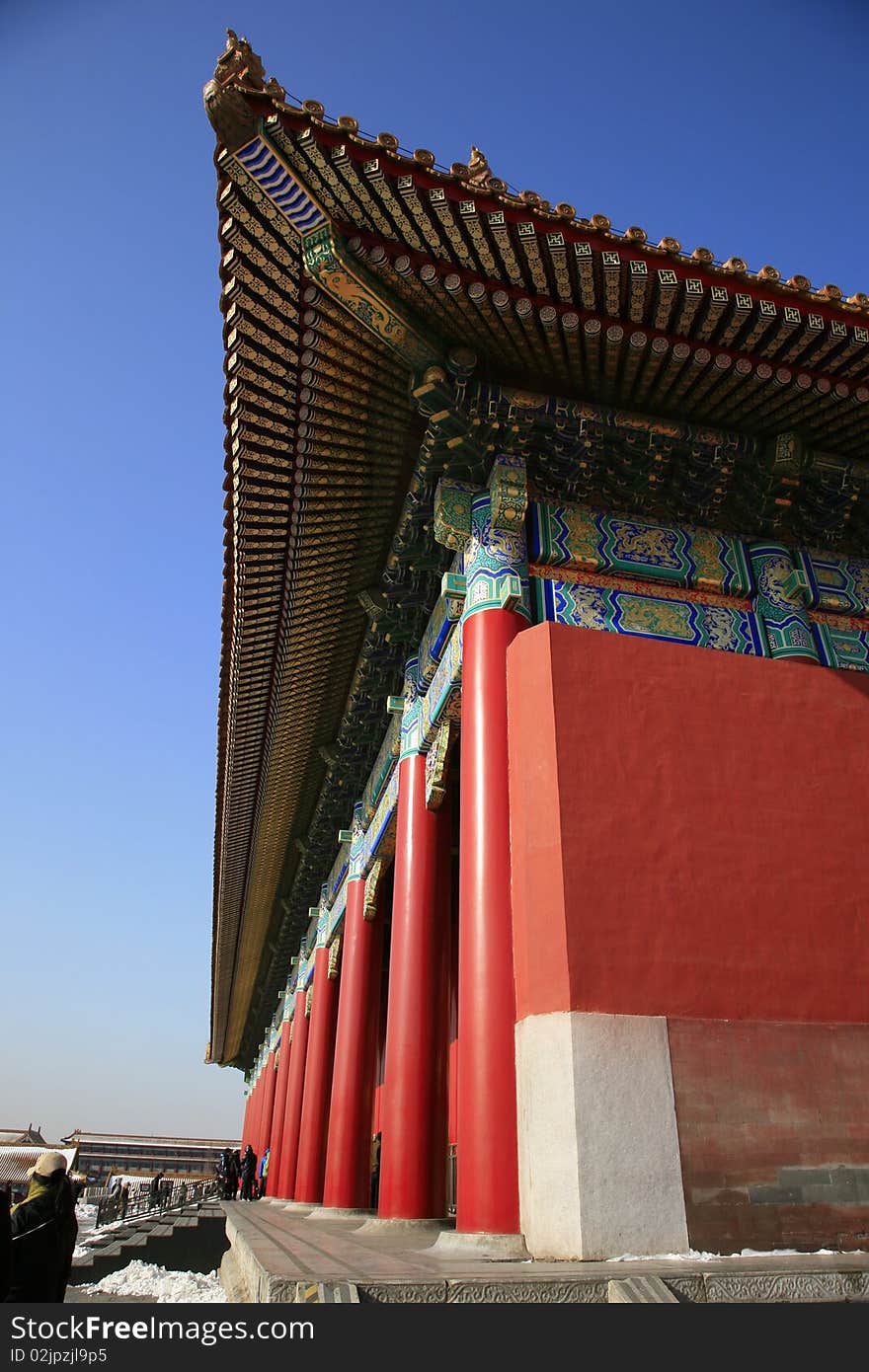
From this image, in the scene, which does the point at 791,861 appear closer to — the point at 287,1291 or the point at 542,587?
the point at 542,587

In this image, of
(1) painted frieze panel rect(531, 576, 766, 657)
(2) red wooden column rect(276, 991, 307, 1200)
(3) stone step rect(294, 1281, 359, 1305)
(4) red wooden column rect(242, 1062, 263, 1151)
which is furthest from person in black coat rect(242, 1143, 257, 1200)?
(3) stone step rect(294, 1281, 359, 1305)

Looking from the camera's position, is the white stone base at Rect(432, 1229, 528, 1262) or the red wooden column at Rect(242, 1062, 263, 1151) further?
the red wooden column at Rect(242, 1062, 263, 1151)

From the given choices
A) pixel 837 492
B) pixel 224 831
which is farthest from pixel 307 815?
pixel 837 492

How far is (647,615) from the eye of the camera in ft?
20.4

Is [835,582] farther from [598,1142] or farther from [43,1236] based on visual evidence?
[43,1236]

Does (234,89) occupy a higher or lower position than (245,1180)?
higher

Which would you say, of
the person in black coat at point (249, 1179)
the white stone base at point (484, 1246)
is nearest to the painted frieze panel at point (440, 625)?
the white stone base at point (484, 1246)

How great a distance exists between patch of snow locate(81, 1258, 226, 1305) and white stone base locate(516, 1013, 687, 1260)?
4240 millimetres

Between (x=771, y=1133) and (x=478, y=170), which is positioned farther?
(x=478, y=170)

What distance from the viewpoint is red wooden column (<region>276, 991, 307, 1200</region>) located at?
1507 centimetres

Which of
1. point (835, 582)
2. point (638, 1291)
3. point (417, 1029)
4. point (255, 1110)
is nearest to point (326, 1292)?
point (638, 1291)

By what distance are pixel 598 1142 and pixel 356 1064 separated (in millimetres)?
5981

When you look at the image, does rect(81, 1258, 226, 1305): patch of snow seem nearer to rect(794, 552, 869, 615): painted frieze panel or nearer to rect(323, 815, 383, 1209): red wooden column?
rect(323, 815, 383, 1209): red wooden column

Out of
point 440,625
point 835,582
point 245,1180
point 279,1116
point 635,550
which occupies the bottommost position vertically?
point 245,1180
